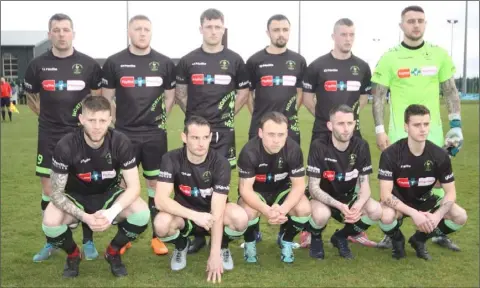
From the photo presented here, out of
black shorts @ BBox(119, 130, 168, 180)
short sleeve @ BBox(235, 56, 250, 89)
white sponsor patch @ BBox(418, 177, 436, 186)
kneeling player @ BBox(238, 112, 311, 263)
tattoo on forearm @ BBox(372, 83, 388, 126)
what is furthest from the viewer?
short sleeve @ BBox(235, 56, 250, 89)

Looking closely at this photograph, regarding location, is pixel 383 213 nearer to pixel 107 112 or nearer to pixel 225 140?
pixel 225 140

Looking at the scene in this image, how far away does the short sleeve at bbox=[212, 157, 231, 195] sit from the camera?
4723 millimetres

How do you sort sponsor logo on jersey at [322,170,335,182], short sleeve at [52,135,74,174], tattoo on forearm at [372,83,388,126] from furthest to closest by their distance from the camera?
tattoo on forearm at [372,83,388,126] → sponsor logo on jersey at [322,170,335,182] → short sleeve at [52,135,74,174]

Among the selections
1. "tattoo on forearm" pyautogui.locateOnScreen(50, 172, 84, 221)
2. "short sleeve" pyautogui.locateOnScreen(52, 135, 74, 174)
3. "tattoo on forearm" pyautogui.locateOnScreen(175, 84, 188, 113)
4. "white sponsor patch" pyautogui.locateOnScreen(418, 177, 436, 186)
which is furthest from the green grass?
"tattoo on forearm" pyautogui.locateOnScreen(175, 84, 188, 113)

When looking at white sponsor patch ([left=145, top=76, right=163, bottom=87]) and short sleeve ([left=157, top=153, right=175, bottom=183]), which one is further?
white sponsor patch ([left=145, top=76, right=163, bottom=87])

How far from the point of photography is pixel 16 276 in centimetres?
463

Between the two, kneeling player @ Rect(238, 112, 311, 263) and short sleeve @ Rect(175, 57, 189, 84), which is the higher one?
short sleeve @ Rect(175, 57, 189, 84)

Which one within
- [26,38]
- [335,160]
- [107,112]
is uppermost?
[26,38]

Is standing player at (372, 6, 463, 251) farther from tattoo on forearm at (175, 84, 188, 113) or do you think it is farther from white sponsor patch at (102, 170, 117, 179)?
white sponsor patch at (102, 170, 117, 179)

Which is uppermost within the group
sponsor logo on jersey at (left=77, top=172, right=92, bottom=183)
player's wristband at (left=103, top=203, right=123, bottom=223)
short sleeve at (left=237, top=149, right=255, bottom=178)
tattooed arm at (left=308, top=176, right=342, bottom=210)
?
short sleeve at (left=237, top=149, right=255, bottom=178)

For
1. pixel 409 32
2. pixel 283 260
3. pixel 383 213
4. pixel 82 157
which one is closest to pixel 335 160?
pixel 383 213

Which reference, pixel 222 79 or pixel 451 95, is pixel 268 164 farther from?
pixel 451 95

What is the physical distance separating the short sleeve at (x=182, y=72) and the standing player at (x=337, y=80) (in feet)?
4.25

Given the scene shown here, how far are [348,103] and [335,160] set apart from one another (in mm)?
787
